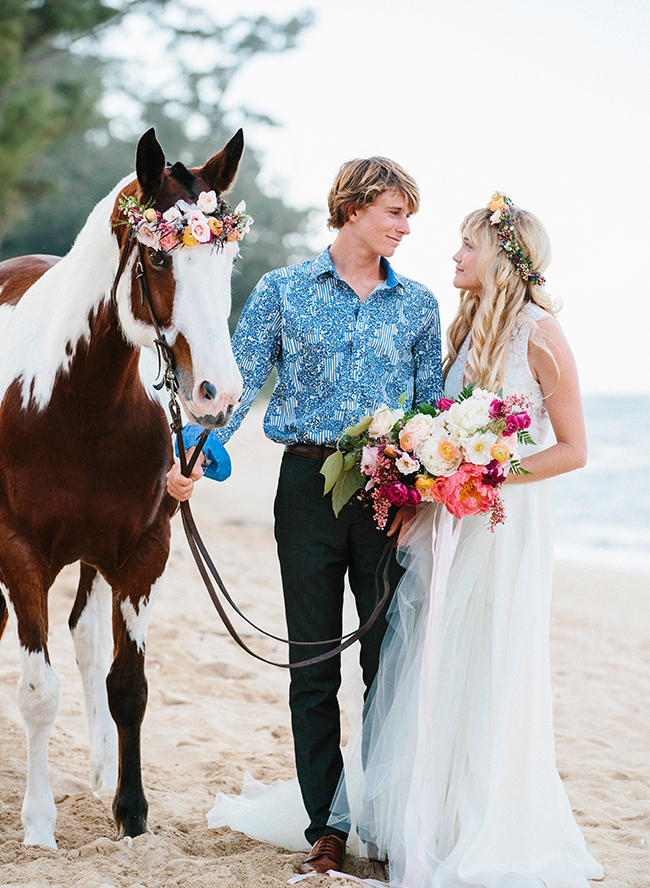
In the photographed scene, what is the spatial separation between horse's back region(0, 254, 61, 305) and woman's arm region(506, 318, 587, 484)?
2008mm

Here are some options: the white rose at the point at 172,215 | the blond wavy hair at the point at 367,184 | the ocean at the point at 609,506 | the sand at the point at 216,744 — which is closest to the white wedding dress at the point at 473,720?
the sand at the point at 216,744

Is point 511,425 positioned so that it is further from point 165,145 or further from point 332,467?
point 165,145

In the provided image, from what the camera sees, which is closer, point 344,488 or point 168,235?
point 168,235

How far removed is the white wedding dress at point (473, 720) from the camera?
2.41m

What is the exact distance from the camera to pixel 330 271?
2629 mm

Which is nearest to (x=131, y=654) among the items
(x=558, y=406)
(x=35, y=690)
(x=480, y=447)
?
(x=35, y=690)

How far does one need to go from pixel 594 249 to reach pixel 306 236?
1627 cm

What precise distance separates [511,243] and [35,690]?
2.03 metres

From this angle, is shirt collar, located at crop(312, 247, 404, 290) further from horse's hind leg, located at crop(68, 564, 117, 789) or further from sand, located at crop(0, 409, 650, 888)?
sand, located at crop(0, 409, 650, 888)

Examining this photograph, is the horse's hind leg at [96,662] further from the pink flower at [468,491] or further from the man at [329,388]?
the pink flower at [468,491]

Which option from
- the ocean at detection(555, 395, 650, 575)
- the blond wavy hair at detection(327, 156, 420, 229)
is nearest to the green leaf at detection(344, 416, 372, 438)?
the blond wavy hair at detection(327, 156, 420, 229)

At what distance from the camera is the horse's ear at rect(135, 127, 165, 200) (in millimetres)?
2193

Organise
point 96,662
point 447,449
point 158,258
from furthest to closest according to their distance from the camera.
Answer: point 96,662 → point 447,449 → point 158,258

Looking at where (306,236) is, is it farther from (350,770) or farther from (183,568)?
(350,770)
